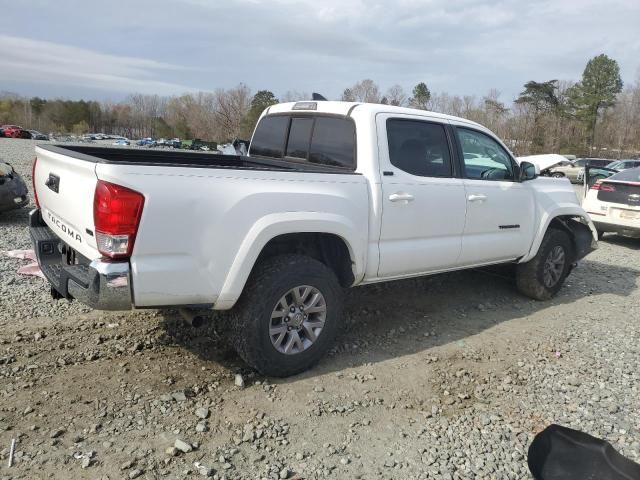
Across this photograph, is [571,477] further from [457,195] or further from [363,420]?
[457,195]

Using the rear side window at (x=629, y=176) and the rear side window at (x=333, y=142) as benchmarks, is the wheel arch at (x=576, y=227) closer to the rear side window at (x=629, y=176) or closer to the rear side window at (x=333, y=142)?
the rear side window at (x=333, y=142)

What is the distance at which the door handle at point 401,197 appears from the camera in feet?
13.5

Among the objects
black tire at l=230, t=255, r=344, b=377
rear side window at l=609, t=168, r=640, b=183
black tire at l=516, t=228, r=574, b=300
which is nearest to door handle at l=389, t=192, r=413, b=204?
black tire at l=230, t=255, r=344, b=377

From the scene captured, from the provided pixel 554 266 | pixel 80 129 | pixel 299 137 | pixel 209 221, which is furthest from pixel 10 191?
pixel 80 129

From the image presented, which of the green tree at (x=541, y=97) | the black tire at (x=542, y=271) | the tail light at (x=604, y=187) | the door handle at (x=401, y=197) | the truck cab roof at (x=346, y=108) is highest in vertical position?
the green tree at (x=541, y=97)

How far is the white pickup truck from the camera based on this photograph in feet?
9.95

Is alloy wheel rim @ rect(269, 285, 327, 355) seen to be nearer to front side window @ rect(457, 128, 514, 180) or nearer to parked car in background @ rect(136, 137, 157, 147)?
front side window @ rect(457, 128, 514, 180)

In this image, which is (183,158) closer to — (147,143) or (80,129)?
A: (147,143)

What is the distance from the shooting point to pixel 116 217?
2914 millimetres

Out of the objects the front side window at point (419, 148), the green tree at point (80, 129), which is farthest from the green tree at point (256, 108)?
the green tree at point (80, 129)

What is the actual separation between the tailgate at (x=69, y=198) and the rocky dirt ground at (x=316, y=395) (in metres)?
1.00

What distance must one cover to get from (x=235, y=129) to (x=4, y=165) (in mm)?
58765

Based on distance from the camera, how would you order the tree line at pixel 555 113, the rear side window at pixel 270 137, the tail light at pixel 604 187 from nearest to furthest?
the rear side window at pixel 270 137 < the tail light at pixel 604 187 < the tree line at pixel 555 113

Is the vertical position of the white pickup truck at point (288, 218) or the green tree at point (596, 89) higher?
the green tree at point (596, 89)
